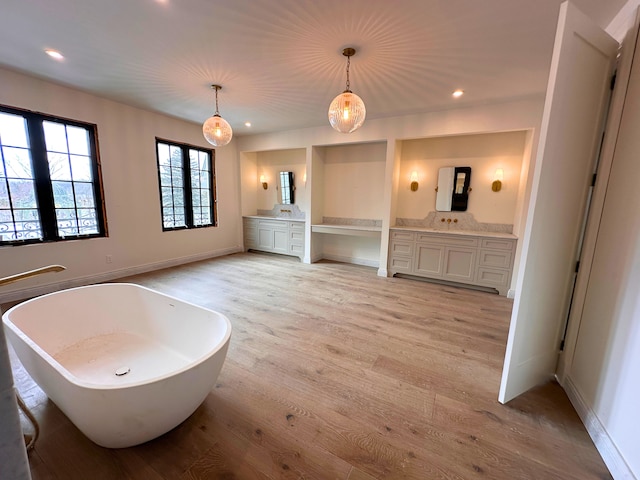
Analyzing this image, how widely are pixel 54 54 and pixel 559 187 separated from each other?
→ 4.51 m

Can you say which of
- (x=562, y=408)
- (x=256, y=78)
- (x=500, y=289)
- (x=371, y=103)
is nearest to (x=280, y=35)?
(x=256, y=78)

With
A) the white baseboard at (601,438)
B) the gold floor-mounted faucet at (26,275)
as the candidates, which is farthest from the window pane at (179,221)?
the white baseboard at (601,438)

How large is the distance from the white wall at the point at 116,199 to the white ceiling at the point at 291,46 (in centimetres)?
28

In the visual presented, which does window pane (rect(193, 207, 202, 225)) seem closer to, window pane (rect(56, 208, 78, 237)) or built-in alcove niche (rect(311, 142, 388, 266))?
window pane (rect(56, 208, 78, 237))

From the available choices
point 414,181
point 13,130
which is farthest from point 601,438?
point 13,130

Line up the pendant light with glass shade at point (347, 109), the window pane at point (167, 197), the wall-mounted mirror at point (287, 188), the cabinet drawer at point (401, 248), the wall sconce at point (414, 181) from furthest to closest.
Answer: the wall-mounted mirror at point (287, 188) < the window pane at point (167, 197) < the wall sconce at point (414, 181) < the cabinet drawer at point (401, 248) < the pendant light with glass shade at point (347, 109)

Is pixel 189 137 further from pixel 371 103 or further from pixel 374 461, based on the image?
pixel 374 461

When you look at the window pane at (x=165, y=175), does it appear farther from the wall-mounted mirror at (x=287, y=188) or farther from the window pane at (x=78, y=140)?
the wall-mounted mirror at (x=287, y=188)

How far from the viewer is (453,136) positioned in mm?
4145

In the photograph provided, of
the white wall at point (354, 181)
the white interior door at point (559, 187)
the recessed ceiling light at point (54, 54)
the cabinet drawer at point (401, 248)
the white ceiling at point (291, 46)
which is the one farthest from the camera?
the white wall at point (354, 181)

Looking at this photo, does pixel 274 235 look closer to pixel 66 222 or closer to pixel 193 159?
pixel 193 159

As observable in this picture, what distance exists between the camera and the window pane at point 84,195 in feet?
11.8

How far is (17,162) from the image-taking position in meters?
Answer: 3.10

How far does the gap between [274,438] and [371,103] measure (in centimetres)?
389
